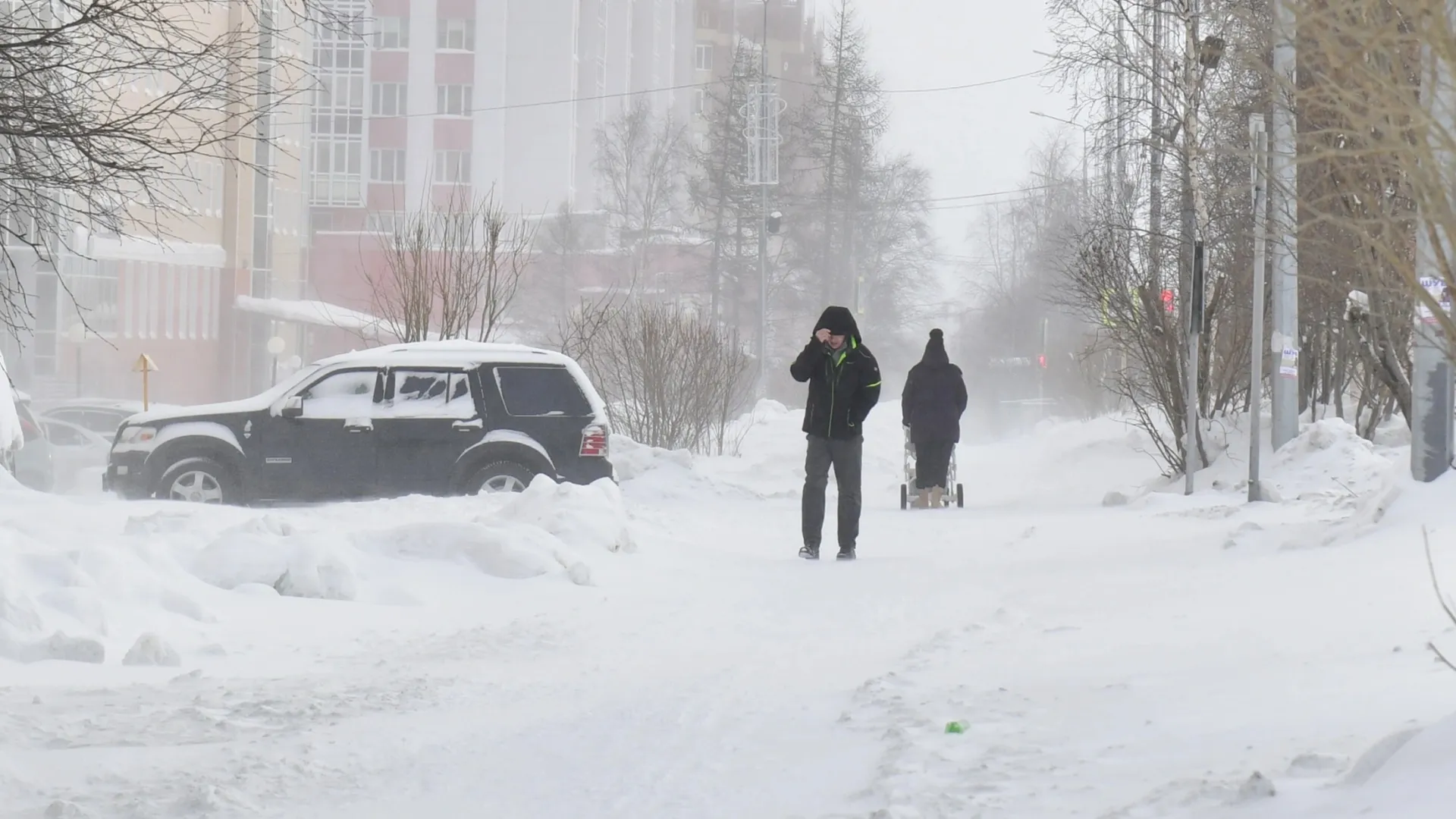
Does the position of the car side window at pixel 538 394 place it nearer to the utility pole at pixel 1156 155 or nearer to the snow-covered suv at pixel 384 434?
the snow-covered suv at pixel 384 434

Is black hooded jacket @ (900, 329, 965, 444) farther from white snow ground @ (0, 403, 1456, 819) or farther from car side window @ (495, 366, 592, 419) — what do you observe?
white snow ground @ (0, 403, 1456, 819)

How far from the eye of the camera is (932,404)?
18750 millimetres

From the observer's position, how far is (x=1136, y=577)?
10.2m

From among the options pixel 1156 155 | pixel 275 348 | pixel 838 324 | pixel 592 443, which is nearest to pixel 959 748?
pixel 838 324

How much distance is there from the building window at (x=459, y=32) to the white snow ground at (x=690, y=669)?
6945 centimetres

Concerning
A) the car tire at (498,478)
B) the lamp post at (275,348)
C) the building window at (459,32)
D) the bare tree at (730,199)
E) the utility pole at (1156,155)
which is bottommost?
the car tire at (498,478)

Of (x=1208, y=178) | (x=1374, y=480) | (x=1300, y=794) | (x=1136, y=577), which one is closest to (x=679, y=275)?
(x=1208, y=178)

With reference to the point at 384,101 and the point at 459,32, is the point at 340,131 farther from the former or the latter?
the point at 459,32

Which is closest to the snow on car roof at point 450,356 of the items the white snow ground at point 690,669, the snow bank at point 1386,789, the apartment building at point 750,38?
the white snow ground at point 690,669

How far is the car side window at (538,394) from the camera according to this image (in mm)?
15320

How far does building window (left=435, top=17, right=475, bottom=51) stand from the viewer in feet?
264

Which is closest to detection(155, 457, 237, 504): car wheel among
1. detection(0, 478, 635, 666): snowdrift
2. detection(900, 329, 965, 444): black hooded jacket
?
detection(0, 478, 635, 666): snowdrift

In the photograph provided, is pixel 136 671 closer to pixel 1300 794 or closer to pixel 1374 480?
pixel 1300 794

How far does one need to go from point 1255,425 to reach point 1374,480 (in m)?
1.47
